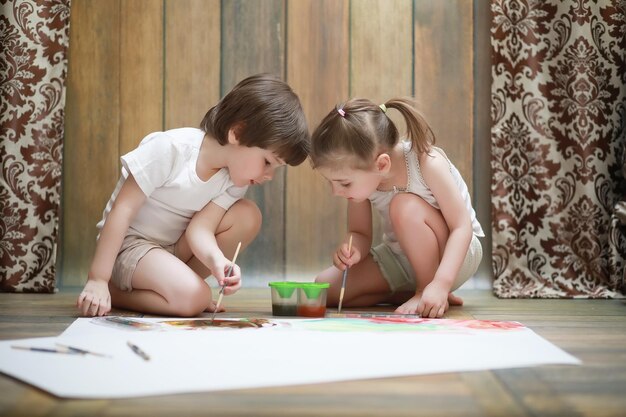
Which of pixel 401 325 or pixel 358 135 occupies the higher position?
pixel 358 135

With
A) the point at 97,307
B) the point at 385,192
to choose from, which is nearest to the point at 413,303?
the point at 385,192

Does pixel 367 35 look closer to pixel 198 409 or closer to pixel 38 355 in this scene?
pixel 38 355

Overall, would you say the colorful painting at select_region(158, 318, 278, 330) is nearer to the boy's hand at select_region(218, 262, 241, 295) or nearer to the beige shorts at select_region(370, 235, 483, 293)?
the boy's hand at select_region(218, 262, 241, 295)

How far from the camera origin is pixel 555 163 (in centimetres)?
222

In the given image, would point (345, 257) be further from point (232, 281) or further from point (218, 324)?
point (218, 324)

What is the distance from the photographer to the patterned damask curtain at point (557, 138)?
221 cm

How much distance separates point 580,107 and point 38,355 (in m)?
1.70

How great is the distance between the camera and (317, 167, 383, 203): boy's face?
1673 millimetres

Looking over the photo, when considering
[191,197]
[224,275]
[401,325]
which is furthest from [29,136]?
[401,325]

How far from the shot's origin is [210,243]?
5.52 feet

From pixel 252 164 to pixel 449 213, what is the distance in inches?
17.9

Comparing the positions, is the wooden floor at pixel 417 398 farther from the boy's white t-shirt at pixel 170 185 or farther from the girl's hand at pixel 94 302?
the boy's white t-shirt at pixel 170 185

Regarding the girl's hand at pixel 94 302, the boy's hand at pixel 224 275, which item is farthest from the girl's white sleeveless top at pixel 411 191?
the girl's hand at pixel 94 302

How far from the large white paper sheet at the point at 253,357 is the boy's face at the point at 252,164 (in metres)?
0.46
